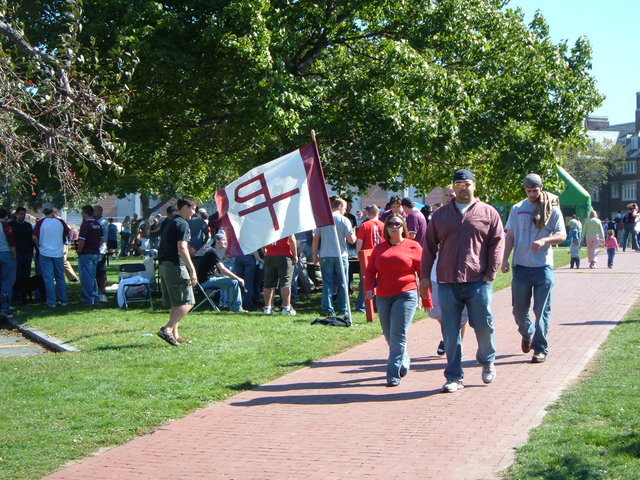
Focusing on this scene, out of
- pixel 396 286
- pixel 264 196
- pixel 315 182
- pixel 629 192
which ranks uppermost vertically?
pixel 629 192

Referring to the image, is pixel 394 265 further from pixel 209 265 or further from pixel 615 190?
pixel 615 190

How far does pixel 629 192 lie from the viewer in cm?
9231

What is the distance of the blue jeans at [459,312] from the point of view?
778cm

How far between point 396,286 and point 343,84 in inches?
379

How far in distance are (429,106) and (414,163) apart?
1539mm

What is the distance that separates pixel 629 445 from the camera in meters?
5.73

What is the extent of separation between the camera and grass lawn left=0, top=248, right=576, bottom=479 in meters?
6.73

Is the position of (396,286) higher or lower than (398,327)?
higher

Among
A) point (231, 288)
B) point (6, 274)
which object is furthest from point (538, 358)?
point (6, 274)

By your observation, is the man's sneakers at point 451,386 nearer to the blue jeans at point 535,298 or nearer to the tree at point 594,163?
the blue jeans at point 535,298

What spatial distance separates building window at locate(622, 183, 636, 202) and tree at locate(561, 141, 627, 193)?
407 cm

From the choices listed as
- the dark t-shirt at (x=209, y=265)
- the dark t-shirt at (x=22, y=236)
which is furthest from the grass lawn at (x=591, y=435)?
the dark t-shirt at (x=22, y=236)

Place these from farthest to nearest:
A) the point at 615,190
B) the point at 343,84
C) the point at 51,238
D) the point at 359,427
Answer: the point at 615,190, the point at 343,84, the point at 51,238, the point at 359,427

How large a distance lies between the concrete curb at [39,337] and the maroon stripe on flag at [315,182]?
3.60 meters
